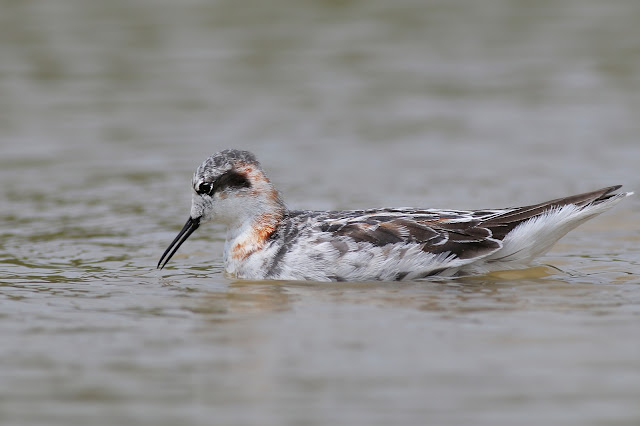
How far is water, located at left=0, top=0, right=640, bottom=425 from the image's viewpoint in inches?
270

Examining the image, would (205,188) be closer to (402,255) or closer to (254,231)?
(254,231)

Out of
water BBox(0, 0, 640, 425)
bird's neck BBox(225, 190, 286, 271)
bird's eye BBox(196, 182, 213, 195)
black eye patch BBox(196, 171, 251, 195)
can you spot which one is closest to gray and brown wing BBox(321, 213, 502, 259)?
water BBox(0, 0, 640, 425)

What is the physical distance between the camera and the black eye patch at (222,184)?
10.5 m

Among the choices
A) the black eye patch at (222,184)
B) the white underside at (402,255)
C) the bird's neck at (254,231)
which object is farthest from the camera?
the black eye patch at (222,184)

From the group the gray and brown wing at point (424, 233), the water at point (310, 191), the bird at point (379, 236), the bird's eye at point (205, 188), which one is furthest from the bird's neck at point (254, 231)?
the gray and brown wing at point (424, 233)

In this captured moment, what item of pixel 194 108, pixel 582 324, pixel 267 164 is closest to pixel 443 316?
pixel 582 324

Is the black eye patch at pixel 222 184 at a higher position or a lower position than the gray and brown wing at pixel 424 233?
higher

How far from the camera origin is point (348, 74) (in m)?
18.9

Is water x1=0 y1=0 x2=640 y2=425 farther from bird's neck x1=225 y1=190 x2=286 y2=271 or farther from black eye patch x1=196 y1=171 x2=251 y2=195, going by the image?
black eye patch x1=196 y1=171 x2=251 y2=195

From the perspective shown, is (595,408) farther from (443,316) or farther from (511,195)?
(511,195)

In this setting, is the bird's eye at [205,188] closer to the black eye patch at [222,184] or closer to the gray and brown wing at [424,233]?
the black eye patch at [222,184]

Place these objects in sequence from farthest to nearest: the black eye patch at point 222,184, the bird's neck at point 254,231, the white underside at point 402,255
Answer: the black eye patch at point 222,184
the bird's neck at point 254,231
the white underside at point 402,255

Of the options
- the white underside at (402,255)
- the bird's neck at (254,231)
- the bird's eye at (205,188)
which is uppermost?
the bird's eye at (205,188)

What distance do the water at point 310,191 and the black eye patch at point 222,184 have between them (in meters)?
0.79
